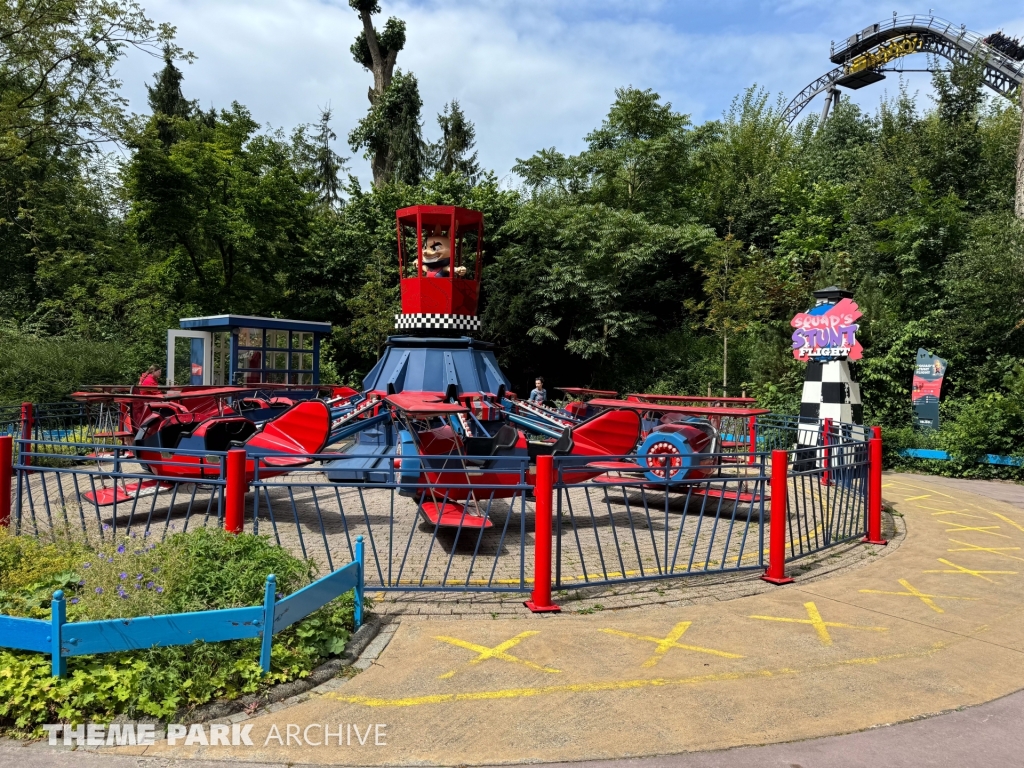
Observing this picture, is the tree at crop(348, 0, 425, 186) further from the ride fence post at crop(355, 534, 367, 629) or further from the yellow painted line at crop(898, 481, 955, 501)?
the ride fence post at crop(355, 534, 367, 629)

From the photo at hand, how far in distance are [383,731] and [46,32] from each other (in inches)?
893

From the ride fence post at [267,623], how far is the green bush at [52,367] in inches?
617

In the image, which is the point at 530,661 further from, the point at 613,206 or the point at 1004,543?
the point at 613,206

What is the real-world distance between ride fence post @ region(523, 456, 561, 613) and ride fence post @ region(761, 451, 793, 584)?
2.33 meters

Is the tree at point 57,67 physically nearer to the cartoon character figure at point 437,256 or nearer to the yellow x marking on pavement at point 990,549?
the cartoon character figure at point 437,256

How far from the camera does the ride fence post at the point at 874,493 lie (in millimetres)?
8062

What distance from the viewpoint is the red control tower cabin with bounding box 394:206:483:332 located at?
502 inches

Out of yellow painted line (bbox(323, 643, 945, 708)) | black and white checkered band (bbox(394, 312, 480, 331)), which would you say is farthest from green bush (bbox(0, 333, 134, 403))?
yellow painted line (bbox(323, 643, 945, 708))

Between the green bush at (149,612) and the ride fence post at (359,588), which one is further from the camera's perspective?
the ride fence post at (359,588)

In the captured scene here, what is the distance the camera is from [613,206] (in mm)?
24812

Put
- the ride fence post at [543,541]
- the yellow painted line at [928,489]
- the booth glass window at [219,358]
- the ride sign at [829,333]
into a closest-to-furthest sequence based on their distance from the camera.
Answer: the ride fence post at [543,541] < the yellow painted line at [928,489] < the ride sign at [829,333] < the booth glass window at [219,358]

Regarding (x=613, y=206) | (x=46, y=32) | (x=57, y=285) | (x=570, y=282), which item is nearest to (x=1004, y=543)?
(x=570, y=282)

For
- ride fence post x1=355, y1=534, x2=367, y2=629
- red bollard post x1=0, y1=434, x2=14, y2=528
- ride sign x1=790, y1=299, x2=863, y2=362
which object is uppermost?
ride sign x1=790, y1=299, x2=863, y2=362

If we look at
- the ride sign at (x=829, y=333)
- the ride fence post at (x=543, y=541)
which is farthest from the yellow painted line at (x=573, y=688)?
the ride sign at (x=829, y=333)
